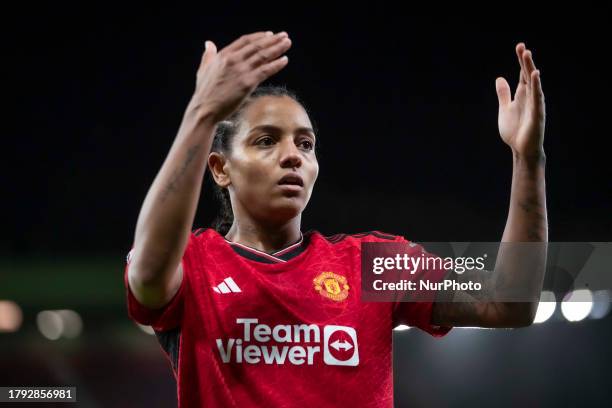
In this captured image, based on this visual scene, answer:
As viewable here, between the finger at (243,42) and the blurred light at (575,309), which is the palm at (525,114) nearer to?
the finger at (243,42)

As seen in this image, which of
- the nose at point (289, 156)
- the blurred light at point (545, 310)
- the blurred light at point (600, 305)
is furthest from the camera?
the blurred light at point (545, 310)

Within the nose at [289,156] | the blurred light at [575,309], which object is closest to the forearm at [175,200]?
the nose at [289,156]

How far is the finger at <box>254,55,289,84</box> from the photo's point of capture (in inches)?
52.8

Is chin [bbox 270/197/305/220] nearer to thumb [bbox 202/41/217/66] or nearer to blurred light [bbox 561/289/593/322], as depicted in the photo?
thumb [bbox 202/41/217/66]

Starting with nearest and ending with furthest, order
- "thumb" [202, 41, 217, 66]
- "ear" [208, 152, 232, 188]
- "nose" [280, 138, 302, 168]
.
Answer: "thumb" [202, 41, 217, 66]
"nose" [280, 138, 302, 168]
"ear" [208, 152, 232, 188]

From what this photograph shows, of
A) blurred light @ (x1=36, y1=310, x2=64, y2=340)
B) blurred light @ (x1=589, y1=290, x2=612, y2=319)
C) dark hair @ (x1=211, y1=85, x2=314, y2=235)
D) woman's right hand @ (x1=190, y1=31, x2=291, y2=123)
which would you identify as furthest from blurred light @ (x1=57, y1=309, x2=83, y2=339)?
woman's right hand @ (x1=190, y1=31, x2=291, y2=123)

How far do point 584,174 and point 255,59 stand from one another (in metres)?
6.62

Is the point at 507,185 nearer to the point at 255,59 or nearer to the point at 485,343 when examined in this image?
the point at 485,343

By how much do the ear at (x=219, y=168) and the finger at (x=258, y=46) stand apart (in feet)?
2.00

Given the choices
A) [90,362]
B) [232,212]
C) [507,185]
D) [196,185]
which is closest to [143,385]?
[90,362]

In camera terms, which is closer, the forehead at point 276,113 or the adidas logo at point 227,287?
the adidas logo at point 227,287

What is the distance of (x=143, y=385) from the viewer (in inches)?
341

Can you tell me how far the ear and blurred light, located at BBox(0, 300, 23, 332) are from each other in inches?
239

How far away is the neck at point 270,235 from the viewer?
1.84 m
